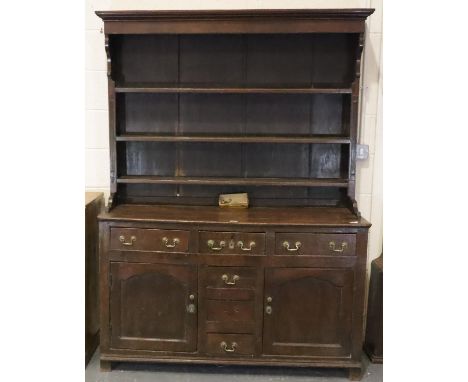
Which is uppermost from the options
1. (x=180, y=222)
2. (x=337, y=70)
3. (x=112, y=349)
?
(x=337, y=70)

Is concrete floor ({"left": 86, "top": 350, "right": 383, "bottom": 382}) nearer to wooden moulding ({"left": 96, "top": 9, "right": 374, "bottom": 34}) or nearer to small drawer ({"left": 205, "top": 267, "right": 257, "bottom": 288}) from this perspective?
small drawer ({"left": 205, "top": 267, "right": 257, "bottom": 288})

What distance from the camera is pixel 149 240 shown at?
7.34 feet

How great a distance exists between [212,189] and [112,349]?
3.39 ft

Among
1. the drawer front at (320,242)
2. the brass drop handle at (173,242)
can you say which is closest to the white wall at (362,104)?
the drawer front at (320,242)

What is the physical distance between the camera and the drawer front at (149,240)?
222cm

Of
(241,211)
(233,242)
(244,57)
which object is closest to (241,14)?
(244,57)

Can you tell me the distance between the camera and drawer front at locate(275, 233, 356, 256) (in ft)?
7.20

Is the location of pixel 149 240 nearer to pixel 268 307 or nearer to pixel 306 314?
pixel 268 307

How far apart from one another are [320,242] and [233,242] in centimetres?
44

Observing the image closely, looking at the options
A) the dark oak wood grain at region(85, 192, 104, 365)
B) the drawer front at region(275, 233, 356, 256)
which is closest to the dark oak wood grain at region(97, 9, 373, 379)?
the drawer front at region(275, 233, 356, 256)
